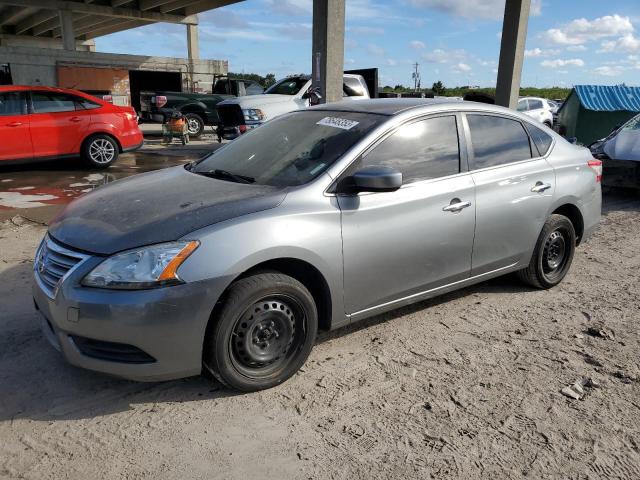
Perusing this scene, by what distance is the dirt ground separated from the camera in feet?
8.11

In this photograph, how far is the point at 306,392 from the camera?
3074 millimetres

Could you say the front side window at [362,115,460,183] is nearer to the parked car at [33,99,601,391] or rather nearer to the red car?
the parked car at [33,99,601,391]

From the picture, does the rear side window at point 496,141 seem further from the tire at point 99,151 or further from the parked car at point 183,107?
the parked car at point 183,107

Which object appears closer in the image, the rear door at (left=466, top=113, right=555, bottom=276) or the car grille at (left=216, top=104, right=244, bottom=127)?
the rear door at (left=466, top=113, right=555, bottom=276)

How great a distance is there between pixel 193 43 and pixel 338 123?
30278 mm

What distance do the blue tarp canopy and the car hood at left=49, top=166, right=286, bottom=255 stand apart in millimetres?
14129

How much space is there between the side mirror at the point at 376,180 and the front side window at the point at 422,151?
0.23 m

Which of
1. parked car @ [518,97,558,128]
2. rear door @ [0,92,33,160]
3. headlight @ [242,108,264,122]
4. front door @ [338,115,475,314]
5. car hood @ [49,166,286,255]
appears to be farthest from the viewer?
parked car @ [518,97,558,128]

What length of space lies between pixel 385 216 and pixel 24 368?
2.42 m

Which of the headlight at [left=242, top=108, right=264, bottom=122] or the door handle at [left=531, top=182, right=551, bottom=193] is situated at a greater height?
the headlight at [left=242, top=108, right=264, bottom=122]

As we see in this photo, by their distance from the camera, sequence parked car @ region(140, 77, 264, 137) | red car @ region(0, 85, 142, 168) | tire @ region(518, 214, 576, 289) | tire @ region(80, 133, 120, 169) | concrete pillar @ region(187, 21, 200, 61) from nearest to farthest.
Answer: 1. tire @ region(518, 214, 576, 289)
2. red car @ region(0, 85, 142, 168)
3. tire @ region(80, 133, 120, 169)
4. parked car @ region(140, 77, 264, 137)
5. concrete pillar @ region(187, 21, 200, 61)

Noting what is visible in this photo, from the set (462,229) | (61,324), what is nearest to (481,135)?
(462,229)

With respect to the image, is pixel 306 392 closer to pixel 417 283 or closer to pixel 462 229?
pixel 417 283

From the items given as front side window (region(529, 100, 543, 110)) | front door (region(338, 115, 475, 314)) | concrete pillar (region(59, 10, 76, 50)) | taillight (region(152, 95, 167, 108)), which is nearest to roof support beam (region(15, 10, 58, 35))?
concrete pillar (region(59, 10, 76, 50))
